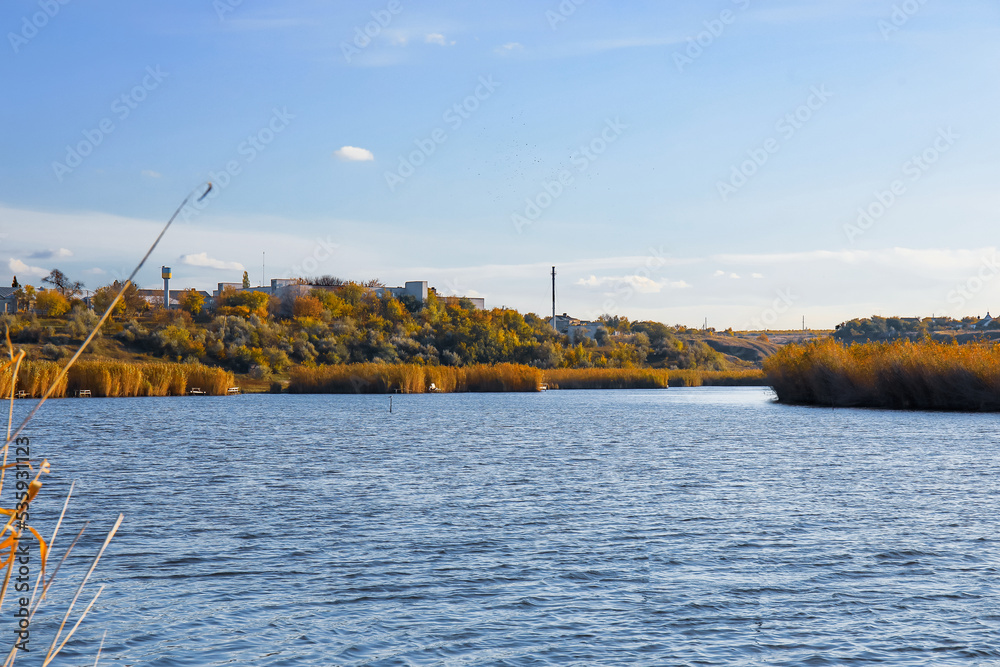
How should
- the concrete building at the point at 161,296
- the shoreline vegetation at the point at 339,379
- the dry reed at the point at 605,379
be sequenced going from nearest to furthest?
the shoreline vegetation at the point at 339,379 → the dry reed at the point at 605,379 → the concrete building at the point at 161,296

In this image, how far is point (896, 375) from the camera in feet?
145

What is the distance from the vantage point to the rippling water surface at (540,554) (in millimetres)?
8305

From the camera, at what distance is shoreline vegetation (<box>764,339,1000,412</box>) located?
41219 mm

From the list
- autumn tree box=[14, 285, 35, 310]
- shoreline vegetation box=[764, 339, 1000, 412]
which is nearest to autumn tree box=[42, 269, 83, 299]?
autumn tree box=[14, 285, 35, 310]

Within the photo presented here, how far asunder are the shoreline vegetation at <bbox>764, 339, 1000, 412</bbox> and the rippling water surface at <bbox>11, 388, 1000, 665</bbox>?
51.5 ft

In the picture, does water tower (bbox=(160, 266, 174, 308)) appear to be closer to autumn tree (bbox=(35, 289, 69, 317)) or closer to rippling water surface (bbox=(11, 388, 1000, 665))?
autumn tree (bbox=(35, 289, 69, 317))

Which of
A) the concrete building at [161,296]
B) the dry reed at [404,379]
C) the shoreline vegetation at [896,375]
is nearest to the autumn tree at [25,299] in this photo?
the concrete building at [161,296]

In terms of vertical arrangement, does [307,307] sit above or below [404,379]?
above

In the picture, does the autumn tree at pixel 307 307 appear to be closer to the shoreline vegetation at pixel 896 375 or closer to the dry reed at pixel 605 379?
the dry reed at pixel 605 379

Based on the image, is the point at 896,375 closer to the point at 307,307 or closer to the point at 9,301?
the point at 307,307


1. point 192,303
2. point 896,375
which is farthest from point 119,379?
point 192,303

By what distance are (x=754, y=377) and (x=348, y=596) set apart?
320ft

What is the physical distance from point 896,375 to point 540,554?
37.5m

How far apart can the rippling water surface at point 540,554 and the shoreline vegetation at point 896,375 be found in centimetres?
1570
